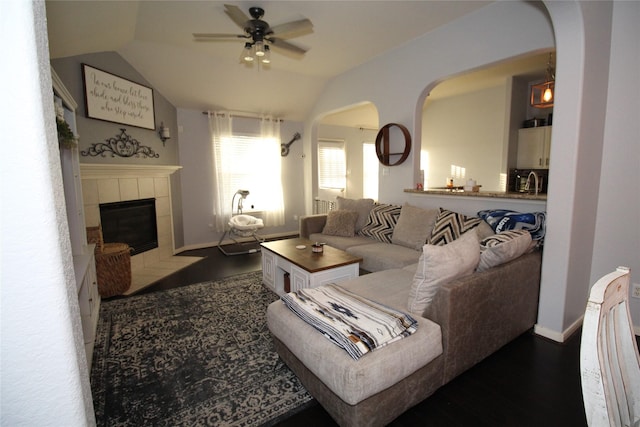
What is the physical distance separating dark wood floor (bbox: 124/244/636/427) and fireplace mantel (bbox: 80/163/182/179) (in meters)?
3.46

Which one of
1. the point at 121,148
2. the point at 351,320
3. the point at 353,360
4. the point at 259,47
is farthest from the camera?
the point at 121,148

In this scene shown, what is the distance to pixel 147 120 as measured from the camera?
4.29 meters

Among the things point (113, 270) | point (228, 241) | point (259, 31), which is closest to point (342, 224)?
point (259, 31)

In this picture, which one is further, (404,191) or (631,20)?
(404,191)

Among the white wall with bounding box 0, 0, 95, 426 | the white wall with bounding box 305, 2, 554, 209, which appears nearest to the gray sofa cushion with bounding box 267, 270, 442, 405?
the white wall with bounding box 0, 0, 95, 426

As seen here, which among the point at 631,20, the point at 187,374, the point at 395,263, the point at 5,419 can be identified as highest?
the point at 631,20

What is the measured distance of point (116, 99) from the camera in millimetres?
3812

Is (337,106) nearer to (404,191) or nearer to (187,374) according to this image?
(404,191)

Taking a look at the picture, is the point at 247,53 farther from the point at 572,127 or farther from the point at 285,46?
the point at 572,127

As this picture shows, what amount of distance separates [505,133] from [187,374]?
553 cm

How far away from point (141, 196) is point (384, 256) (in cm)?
339

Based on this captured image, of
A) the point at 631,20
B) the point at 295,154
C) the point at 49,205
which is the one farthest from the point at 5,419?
the point at 295,154

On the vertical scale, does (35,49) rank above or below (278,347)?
above

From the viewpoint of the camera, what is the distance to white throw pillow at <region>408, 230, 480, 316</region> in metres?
1.73
